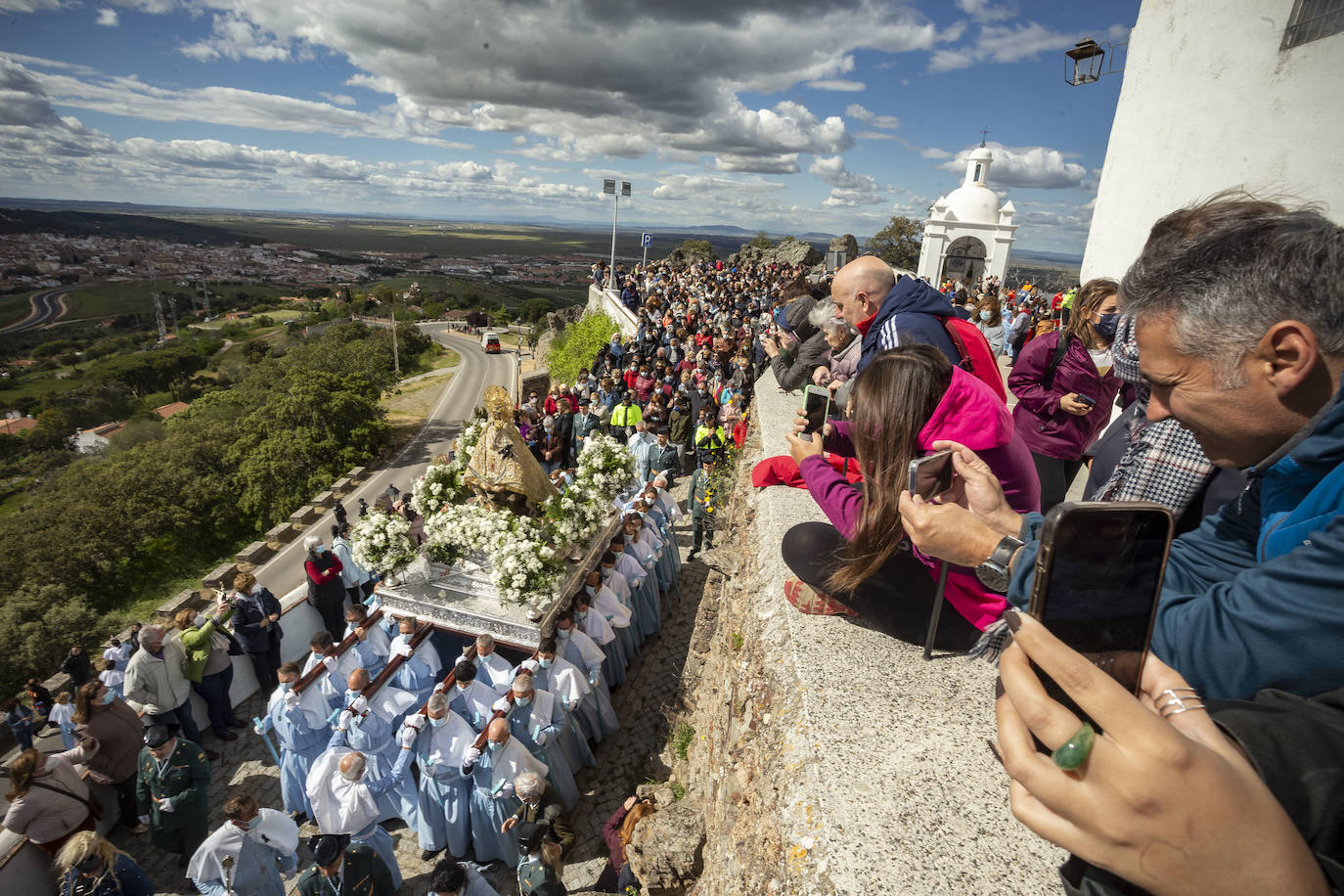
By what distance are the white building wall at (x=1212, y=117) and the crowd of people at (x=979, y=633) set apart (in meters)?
5.80

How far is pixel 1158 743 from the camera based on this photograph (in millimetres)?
716

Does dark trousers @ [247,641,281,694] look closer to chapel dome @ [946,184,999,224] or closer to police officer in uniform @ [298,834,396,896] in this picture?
police officer in uniform @ [298,834,396,896]

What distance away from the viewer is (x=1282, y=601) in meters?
1.06

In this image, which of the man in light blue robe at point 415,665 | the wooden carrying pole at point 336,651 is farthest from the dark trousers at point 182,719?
the man in light blue robe at point 415,665

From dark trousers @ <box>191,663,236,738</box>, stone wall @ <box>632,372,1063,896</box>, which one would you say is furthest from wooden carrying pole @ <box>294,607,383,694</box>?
stone wall @ <box>632,372,1063,896</box>

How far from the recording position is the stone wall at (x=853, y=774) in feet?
6.08

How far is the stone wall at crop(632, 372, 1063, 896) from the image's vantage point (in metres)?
1.85

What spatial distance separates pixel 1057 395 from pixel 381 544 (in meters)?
7.34

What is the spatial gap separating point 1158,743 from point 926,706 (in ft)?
6.64

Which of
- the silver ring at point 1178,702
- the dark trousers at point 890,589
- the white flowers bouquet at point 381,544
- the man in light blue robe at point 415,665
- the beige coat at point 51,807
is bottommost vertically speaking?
the beige coat at point 51,807

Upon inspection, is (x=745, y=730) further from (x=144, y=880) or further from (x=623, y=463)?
(x=623, y=463)

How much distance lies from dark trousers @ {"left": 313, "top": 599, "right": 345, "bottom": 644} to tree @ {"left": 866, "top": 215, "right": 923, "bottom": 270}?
42.7m

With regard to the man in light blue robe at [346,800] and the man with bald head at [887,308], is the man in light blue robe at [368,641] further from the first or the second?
the man with bald head at [887,308]

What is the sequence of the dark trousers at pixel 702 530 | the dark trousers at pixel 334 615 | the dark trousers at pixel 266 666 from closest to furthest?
the dark trousers at pixel 266 666, the dark trousers at pixel 334 615, the dark trousers at pixel 702 530
